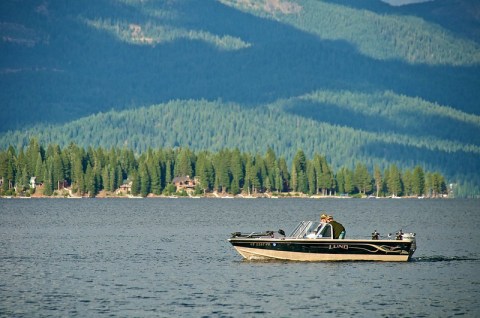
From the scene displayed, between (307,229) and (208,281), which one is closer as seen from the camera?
(208,281)

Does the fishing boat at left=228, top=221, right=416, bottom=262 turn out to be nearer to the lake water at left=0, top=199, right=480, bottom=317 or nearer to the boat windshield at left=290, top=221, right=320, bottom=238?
the boat windshield at left=290, top=221, right=320, bottom=238

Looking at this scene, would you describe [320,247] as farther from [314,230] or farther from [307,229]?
[307,229]

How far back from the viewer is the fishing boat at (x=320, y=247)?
3501 inches

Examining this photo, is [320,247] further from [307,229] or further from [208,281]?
[208,281]

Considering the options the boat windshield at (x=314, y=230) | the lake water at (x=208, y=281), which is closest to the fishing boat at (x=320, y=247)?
the boat windshield at (x=314, y=230)

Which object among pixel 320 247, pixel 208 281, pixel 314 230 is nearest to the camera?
pixel 208 281

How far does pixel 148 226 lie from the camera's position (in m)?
150

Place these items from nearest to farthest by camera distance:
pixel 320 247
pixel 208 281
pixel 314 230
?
pixel 208 281
pixel 320 247
pixel 314 230

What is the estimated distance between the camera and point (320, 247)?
88938 mm

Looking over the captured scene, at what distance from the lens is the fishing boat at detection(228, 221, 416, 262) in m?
88.9

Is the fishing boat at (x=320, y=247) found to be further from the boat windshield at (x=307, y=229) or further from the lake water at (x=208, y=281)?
the lake water at (x=208, y=281)

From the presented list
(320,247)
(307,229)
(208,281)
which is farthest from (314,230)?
(208,281)

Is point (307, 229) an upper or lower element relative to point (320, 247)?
upper

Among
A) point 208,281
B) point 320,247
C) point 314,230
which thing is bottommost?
point 208,281
